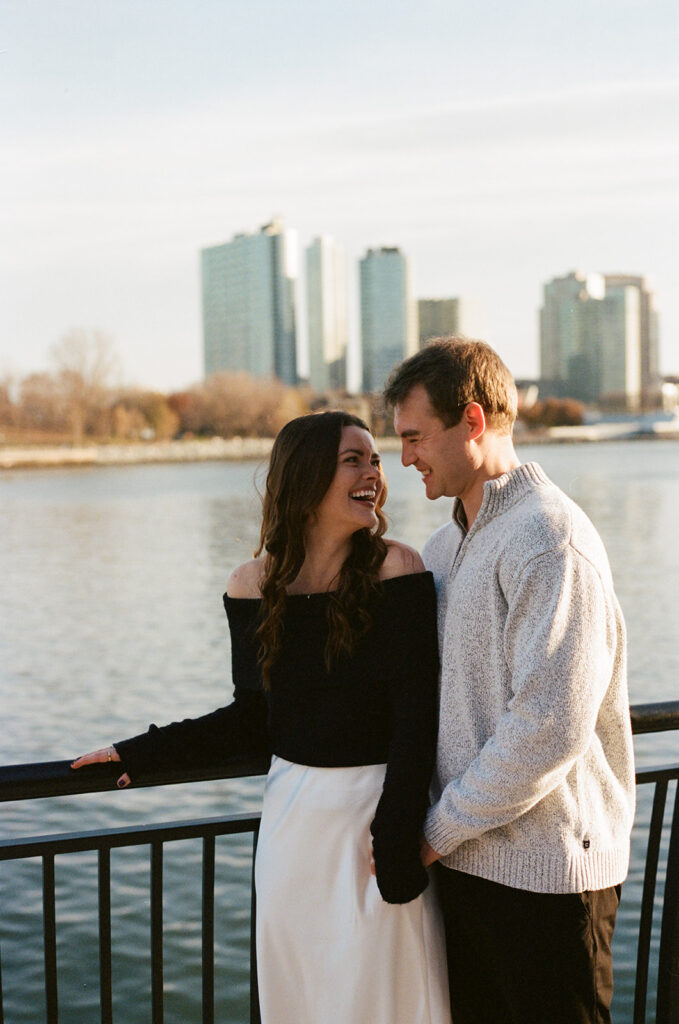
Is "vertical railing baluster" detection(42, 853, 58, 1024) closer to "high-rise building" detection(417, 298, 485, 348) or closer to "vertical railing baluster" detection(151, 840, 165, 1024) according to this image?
"vertical railing baluster" detection(151, 840, 165, 1024)

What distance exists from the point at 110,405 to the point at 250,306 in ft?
33.9

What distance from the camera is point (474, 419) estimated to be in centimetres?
199

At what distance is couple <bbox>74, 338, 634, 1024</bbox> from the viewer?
1.78m

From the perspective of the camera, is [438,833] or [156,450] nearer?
[438,833]

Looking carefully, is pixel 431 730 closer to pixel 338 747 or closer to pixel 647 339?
pixel 338 747

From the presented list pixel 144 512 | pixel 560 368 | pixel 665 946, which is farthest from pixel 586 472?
pixel 665 946

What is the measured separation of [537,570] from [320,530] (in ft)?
1.62

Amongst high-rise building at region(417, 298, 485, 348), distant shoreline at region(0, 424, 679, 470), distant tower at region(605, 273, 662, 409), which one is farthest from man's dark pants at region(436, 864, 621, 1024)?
distant tower at region(605, 273, 662, 409)

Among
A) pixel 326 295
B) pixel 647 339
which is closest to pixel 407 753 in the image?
pixel 647 339

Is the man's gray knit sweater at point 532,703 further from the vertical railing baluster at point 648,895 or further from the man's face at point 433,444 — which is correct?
the vertical railing baluster at point 648,895

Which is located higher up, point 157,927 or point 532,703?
point 532,703

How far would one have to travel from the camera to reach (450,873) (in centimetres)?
197

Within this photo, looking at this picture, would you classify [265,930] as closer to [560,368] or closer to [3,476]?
[560,368]

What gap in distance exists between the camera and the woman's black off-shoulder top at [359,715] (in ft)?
6.23
